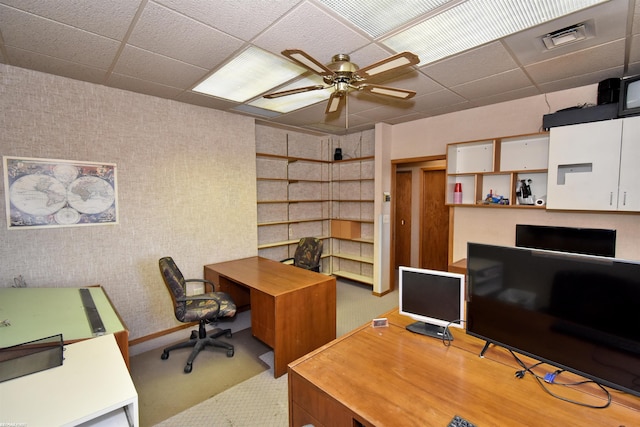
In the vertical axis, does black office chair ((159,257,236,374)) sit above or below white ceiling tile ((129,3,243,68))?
below

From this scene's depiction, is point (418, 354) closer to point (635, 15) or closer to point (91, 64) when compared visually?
point (635, 15)

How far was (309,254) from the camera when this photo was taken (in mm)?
3910

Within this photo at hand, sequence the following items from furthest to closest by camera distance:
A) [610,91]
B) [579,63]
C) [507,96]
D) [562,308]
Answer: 1. [507,96]
2. [610,91]
3. [579,63]
4. [562,308]

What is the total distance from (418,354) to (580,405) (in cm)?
61

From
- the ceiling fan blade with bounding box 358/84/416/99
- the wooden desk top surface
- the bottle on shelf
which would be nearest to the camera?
the ceiling fan blade with bounding box 358/84/416/99

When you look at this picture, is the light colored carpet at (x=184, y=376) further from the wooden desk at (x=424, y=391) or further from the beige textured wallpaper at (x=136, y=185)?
the wooden desk at (x=424, y=391)

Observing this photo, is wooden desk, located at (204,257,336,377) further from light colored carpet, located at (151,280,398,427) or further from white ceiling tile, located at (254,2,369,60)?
white ceiling tile, located at (254,2,369,60)

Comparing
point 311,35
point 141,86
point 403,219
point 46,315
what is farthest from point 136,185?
point 403,219

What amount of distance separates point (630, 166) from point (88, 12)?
416cm

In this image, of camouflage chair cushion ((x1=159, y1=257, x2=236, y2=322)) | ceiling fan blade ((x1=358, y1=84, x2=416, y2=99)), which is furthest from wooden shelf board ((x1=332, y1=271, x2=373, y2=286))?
ceiling fan blade ((x1=358, y1=84, x2=416, y2=99))

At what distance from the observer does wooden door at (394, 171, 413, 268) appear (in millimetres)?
5602

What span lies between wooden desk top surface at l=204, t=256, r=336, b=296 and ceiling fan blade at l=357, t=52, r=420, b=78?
1867mm

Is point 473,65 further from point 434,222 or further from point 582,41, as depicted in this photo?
point 434,222

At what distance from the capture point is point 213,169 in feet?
11.4
